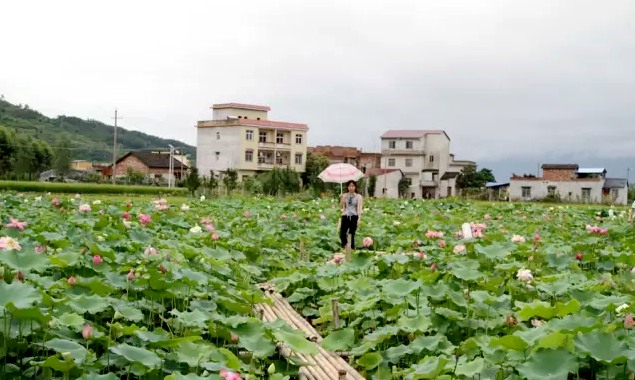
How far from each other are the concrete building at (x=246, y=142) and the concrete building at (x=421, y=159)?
316 inches

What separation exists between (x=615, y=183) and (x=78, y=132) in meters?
89.1

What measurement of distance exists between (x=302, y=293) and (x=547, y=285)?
2330 millimetres

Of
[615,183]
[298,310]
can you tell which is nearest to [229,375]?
[298,310]

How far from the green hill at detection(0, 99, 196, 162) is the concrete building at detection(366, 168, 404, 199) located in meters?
40.9

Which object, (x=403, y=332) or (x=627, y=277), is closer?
(x=403, y=332)

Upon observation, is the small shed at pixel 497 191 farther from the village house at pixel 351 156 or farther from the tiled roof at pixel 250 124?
the tiled roof at pixel 250 124

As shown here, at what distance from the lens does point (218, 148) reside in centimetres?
5397

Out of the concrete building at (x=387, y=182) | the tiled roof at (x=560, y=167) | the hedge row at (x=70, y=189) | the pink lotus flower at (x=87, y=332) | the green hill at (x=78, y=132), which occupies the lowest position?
the pink lotus flower at (x=87, y=332)

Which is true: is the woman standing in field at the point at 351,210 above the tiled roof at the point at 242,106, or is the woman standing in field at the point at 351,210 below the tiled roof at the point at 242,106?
below

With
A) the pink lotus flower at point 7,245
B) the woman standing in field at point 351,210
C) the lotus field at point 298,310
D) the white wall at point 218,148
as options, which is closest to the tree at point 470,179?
the white wall at point 218,148

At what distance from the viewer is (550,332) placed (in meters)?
3.50

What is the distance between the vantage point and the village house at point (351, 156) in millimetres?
62031

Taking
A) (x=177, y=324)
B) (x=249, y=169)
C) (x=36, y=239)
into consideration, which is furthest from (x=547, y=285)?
(x=249, y=169)

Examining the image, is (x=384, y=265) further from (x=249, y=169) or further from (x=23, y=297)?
(x=249, y=169)
